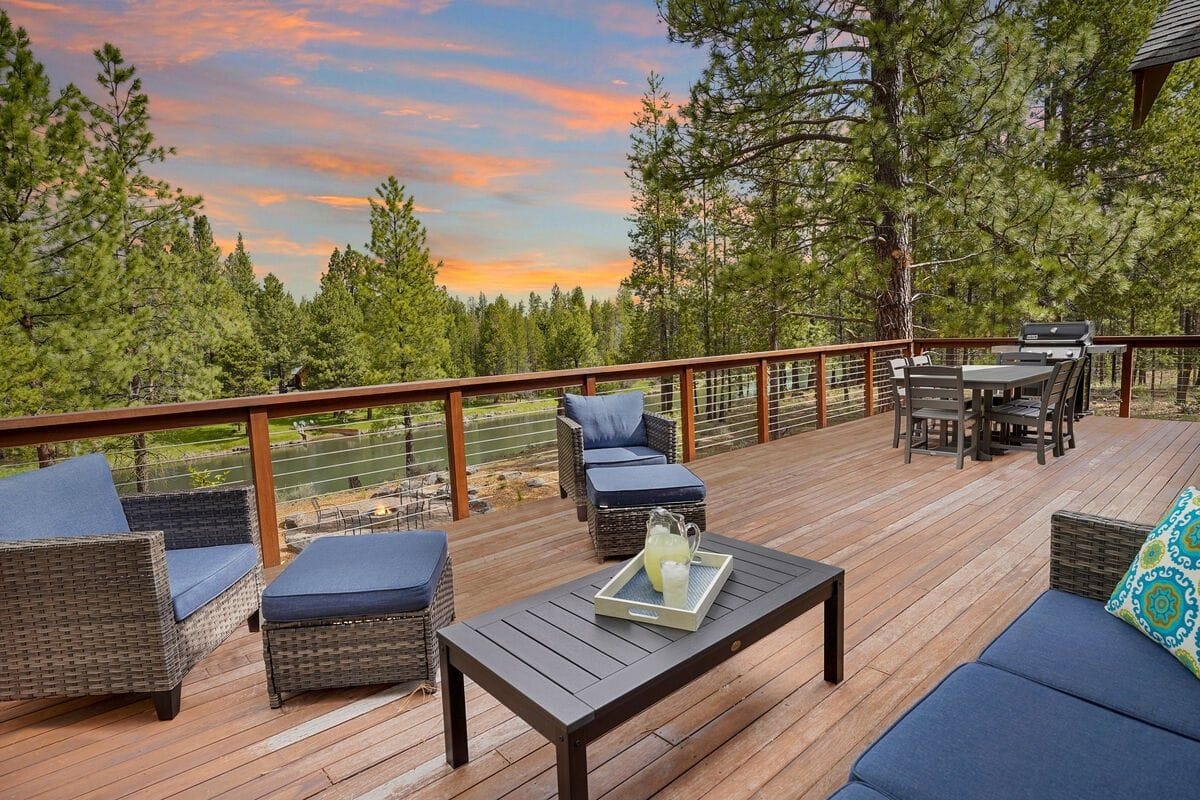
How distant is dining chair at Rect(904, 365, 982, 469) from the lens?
488 cm

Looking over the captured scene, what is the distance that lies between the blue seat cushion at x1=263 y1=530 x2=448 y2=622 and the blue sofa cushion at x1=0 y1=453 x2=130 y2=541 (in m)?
0.74

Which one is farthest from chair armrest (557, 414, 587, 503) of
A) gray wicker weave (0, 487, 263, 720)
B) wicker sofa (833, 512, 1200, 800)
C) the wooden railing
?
wicker sofa (833, 512, 1200, 800)

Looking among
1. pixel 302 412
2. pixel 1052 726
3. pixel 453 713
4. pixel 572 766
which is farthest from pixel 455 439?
pixel 1052 726

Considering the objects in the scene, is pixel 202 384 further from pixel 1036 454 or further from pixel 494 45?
pixel 1036 454

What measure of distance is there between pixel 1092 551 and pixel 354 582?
224 cm

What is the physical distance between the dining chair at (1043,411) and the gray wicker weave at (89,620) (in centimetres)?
557

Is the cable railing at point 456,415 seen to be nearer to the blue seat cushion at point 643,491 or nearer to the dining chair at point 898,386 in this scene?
the blue seat cushion at point 643,491

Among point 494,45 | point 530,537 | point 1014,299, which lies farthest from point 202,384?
point 1014,299

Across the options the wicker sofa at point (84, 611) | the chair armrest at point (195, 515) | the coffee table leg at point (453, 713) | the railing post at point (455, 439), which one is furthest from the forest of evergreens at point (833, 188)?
the wicker sofa at point (84, 611)

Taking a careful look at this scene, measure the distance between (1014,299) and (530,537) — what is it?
27.7ft

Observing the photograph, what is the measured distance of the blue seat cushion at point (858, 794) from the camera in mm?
1070

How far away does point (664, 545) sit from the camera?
1.77 metres

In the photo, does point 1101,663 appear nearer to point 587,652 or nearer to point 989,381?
point 587,652

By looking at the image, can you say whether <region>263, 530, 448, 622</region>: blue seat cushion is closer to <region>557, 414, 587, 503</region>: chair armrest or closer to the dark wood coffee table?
the dark wood coffee table
